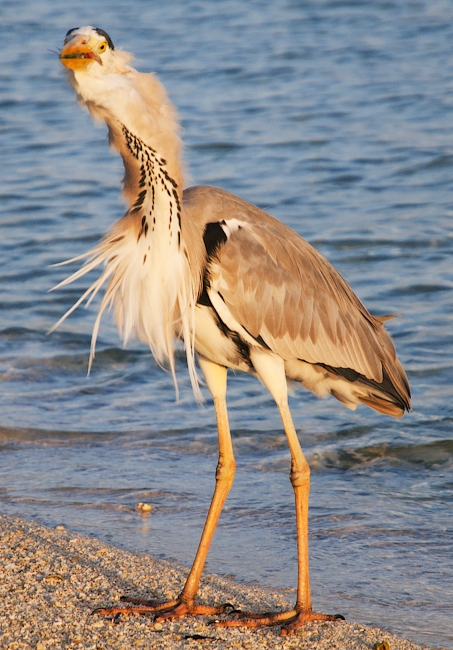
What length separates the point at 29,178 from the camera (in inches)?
477

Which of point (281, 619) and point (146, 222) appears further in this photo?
point (281, 619)

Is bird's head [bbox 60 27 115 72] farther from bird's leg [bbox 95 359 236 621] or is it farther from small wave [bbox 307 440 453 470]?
small wave [bbox 307 440 453 470]

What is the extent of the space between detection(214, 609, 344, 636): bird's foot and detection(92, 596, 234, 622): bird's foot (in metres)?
0.10

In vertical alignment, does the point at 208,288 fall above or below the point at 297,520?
above

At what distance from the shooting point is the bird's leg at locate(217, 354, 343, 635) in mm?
4216

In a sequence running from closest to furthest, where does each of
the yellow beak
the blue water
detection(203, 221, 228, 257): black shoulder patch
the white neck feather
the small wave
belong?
the yellow beak
the white neck feather
detection(203, 221, 228, 257): black shoulder patch
the blue water
the small wave

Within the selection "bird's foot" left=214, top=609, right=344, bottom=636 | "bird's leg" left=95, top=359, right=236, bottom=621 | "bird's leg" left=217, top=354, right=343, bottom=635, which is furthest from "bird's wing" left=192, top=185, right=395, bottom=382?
"bird's foot" left=214, top=609, right=344, bottom=636

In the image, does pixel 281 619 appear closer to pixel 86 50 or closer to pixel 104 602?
pixel 104 602

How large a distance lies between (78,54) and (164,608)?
2311 millimetres

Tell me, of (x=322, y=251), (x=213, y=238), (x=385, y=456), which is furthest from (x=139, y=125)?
(x=322, y=251)

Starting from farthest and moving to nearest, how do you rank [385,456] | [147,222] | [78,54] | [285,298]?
[385,456]
[285,298]
[147,222]
[78,54]

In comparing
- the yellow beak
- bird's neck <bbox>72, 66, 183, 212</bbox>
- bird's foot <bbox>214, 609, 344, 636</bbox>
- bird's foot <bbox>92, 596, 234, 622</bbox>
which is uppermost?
the yellow beak

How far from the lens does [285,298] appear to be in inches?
184

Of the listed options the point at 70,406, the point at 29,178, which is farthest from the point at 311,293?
the point at 29,178
